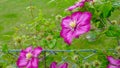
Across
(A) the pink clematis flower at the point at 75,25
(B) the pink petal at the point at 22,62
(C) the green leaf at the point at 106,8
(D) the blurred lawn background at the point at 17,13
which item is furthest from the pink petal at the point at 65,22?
(D) the blurred lawn background at the point at 17,13

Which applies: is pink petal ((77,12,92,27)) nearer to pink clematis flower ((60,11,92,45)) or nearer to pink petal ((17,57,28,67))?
pink clematis flower ((60,11,92,45))

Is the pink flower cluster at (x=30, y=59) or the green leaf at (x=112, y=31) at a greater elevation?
the green leaf at (x=112, y=31)

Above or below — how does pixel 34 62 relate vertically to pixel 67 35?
below

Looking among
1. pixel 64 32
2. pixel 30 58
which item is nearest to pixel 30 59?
pixel 30 58

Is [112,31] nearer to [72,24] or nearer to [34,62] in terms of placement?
[72,24]

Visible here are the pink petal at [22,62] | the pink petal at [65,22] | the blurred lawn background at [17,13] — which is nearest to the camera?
the pink petal at [65,22]

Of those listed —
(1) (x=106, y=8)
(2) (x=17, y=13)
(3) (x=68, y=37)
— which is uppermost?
(1) (x=106, y=8)

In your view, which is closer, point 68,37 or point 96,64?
point 68,37

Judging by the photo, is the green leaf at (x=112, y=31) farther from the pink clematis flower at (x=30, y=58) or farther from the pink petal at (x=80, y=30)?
the pink clematis flower at (x=30, y=58)

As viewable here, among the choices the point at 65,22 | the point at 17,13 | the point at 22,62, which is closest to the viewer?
the point at 65,22

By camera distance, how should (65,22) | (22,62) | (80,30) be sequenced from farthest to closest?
(22,62)
(65,22)
(80,30)
